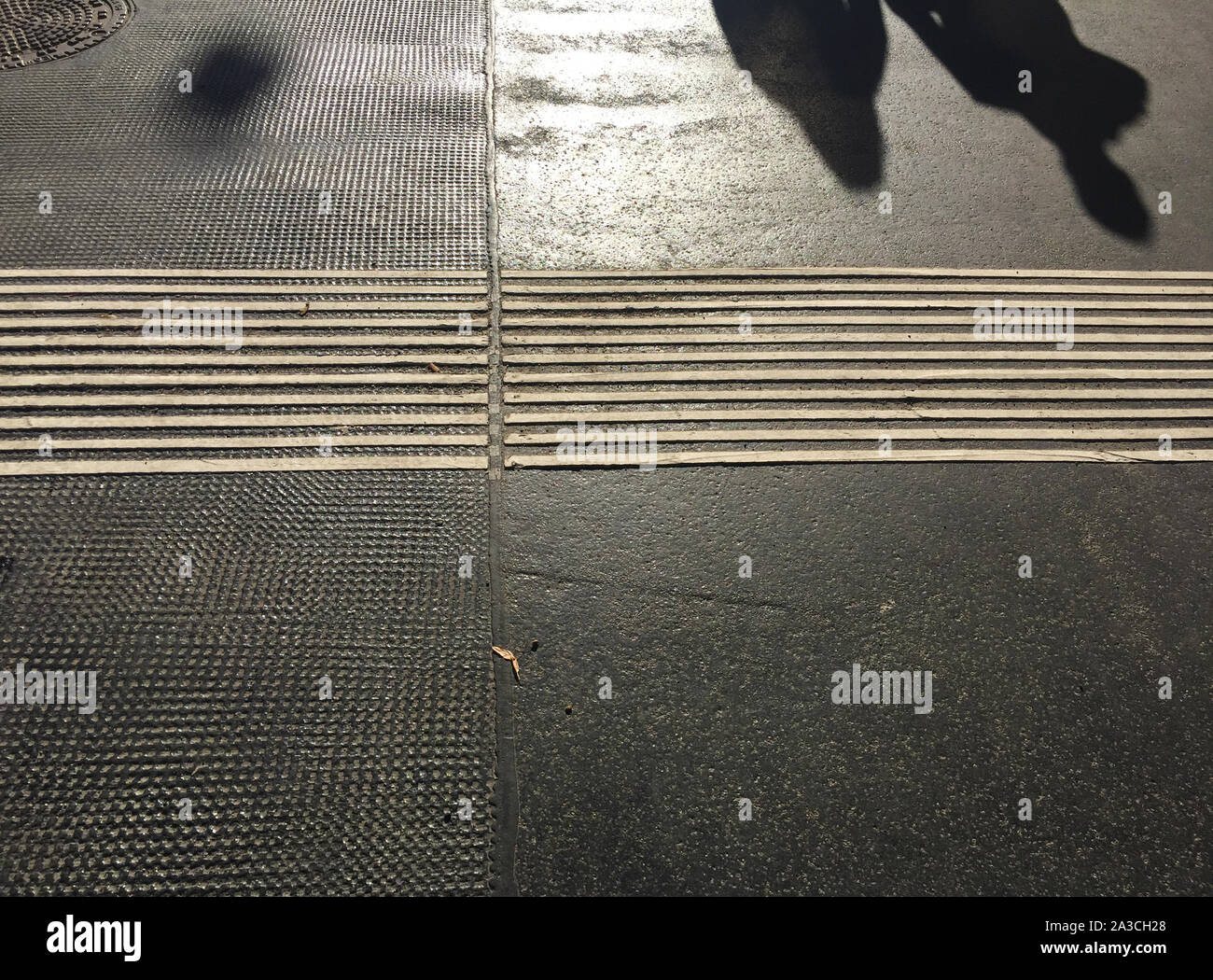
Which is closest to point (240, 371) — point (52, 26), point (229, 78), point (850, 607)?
point (850, 607)

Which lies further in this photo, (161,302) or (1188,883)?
(161,302)

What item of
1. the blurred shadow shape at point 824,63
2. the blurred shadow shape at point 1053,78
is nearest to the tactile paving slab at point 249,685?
the blurred shadow shape at point 824,63

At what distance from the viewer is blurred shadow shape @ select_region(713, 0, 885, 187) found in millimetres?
6215

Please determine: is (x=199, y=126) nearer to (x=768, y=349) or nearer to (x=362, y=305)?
(x=362, y=305)

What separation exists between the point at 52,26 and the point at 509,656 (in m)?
6.44

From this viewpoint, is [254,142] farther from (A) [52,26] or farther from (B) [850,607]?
(B) [850,607]

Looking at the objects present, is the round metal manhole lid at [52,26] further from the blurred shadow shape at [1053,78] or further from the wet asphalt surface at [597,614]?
the blurred shadow shape at [1053,78]

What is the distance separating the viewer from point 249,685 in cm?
333

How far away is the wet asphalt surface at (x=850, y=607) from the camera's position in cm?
306

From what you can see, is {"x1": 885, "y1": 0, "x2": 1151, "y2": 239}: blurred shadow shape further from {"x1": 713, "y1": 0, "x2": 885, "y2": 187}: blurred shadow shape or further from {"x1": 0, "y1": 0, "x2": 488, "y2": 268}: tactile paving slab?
{"x1": 0, "y1": 0, "x2": 488, "y2": 268}: tactile paving slab

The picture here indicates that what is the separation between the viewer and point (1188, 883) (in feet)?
9.81
